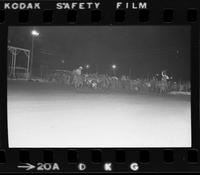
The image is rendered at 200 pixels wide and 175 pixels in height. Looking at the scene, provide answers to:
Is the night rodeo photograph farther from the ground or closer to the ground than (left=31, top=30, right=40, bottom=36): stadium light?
closer to the ground

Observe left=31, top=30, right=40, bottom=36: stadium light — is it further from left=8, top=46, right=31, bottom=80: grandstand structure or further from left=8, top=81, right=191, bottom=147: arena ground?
left=8, top=81, right=191, bottom=147: arena ground

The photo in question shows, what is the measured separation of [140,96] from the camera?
1.36m

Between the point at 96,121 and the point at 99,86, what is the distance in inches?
7.2

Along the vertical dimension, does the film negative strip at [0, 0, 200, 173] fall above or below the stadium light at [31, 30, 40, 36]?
below

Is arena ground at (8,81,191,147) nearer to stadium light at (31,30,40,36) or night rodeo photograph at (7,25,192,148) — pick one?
night rodeo photograph at (7,25,192,148)

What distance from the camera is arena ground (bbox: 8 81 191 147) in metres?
1.32

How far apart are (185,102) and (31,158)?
844 millimetres

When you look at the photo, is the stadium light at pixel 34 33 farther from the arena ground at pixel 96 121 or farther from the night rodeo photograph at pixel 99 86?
the arena ground at pixel 96 121

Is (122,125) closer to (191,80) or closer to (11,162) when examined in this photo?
(191,80)

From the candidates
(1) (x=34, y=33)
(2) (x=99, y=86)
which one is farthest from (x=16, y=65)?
(2) (x=99, y=86)

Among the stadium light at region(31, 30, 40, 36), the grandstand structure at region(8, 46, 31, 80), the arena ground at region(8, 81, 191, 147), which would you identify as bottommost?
the arena ground at region(8, 81, 191, 147)

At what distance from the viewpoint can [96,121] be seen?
132 cm

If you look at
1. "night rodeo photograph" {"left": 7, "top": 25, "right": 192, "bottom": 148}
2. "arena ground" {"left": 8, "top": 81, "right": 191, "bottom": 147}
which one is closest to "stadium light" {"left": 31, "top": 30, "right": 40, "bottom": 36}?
"night rodeo photograph" {"left": 7, "top": 25, "right": 192, "bottom": 148}

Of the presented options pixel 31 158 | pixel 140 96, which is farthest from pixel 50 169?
pixel 140 96
